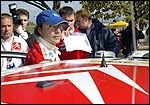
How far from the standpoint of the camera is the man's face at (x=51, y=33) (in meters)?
2.31

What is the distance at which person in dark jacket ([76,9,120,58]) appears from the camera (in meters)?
3.12

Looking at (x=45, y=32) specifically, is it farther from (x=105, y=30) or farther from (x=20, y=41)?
(x=105, y=30)

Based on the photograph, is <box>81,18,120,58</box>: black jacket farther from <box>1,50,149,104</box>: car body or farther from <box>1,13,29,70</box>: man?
<box>1,50,149,104</box>: car body

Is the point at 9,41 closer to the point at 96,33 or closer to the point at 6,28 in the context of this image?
the point at 6,28

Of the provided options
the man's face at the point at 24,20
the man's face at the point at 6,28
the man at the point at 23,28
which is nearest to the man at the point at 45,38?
the man's face at the point at 6,28

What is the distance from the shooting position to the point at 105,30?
3.25 m

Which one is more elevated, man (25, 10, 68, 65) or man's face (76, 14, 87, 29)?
man's face (76, 14, 87, 29)

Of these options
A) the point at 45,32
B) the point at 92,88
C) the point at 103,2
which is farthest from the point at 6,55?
the point at 92,88

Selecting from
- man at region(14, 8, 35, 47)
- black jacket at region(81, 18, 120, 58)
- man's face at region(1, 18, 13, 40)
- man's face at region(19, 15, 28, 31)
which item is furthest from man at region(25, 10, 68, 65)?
man's face at region(19, 15, 28, 31)

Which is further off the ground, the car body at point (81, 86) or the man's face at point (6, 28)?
the man's face at point (6, 28)

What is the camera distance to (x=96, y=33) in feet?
10.5

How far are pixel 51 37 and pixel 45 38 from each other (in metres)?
0.06

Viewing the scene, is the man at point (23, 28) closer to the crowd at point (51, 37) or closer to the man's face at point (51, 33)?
the crowd at point (51, 37)

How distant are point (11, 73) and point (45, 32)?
0.51 metres
